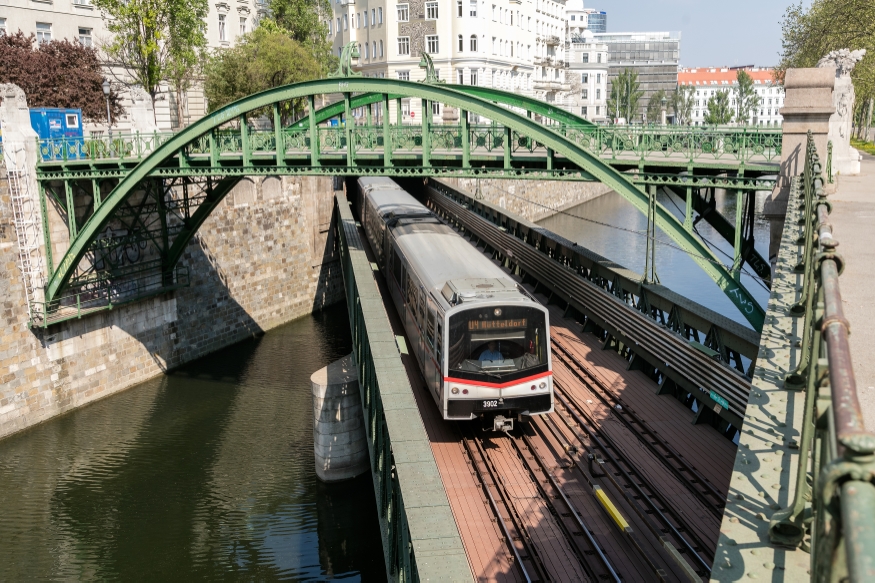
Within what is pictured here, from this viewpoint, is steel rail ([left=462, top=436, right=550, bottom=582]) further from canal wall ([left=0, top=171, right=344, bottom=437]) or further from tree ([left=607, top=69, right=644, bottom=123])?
tree ([left=607, top=69, right=644, bottom=123])

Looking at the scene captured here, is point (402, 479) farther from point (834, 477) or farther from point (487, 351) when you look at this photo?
point (834, 477)

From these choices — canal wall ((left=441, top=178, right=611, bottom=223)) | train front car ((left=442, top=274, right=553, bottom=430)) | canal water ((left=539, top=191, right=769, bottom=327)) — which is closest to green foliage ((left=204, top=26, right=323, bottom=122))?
canal wall ((left=441, top=178, right=611, bottom=223))

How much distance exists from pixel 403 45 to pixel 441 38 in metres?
3.72

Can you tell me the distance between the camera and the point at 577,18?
141375 mm

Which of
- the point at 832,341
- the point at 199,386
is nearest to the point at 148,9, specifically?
the point at 199,386

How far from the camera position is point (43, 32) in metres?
42.7

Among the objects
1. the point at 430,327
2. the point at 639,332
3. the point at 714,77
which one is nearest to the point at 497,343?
the point at 430,327

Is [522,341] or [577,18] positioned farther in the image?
[577,18]

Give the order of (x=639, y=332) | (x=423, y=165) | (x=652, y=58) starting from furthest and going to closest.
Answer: (x=652, y=58), (x=423, y=165), (x=639, y=332)

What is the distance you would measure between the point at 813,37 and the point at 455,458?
171 feet

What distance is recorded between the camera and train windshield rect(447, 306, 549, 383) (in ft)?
45.9

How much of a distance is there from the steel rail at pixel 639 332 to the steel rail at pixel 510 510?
3802mm

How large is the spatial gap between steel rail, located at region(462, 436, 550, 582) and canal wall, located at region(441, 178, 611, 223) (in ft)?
134

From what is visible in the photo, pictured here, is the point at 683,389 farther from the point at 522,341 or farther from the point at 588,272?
the point at 588,272
